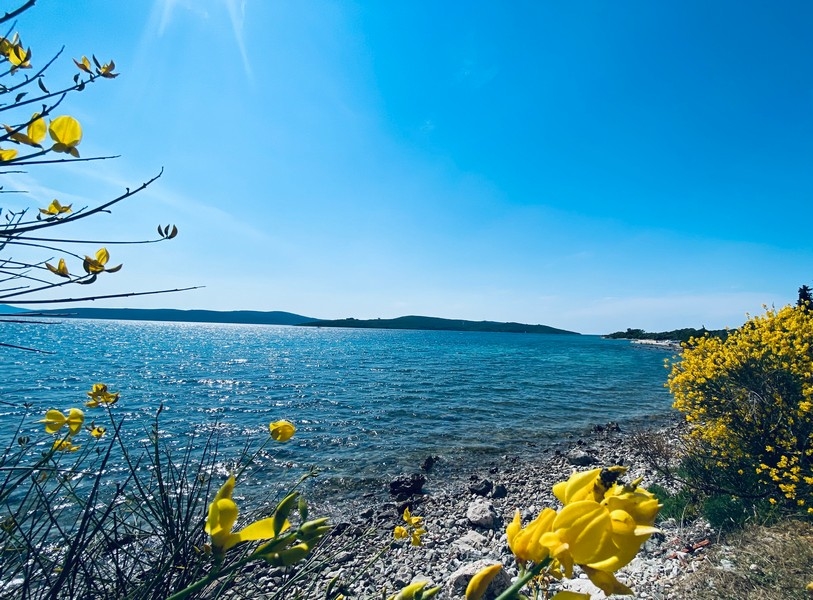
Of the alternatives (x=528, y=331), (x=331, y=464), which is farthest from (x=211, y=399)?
(x=528, y=331)

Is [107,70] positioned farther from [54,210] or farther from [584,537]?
[584,537]

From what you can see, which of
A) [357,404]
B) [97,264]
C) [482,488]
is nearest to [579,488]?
[97,264]

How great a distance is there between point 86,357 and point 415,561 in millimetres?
44706

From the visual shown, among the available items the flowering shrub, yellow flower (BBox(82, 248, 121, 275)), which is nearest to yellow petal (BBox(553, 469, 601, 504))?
yellow flower (BBox(82, 248, 121, 275))

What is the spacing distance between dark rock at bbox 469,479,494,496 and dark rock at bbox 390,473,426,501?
130 cm

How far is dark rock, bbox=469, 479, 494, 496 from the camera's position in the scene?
31.2ft

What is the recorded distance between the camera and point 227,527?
73cm

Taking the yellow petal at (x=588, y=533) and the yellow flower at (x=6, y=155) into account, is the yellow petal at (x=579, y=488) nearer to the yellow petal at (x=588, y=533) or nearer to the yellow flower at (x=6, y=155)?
the yellow petal at (x=588, y=533)

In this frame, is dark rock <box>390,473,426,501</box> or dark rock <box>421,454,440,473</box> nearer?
dark rock <box>390,473,426,501</box>

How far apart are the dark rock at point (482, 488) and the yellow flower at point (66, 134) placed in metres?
10.3

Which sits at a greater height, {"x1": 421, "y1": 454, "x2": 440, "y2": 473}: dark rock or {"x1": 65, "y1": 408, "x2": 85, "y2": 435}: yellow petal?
{"x1": 65, "y1": 408, "x2": 85, "y2": 435}: yellow petal

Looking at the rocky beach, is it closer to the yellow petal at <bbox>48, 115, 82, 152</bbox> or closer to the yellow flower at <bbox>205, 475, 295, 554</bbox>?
the yellow flower at <bbox>205, 475, 295, 554</bbox>

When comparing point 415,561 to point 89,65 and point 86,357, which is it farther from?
point 86,357

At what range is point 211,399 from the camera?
2036cm
